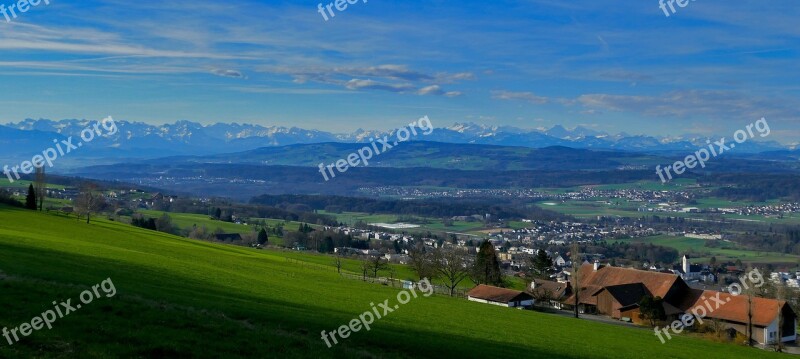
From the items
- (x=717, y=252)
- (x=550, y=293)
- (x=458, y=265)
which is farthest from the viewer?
(x=717, y=252)

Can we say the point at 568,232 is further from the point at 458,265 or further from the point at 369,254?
the point at 458,265

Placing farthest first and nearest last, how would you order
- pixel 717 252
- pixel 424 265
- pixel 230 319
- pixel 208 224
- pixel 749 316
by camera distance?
1. pixel 717 252
2. pixel 208 224
3. pixel 424 265
4. pixel 749 316
5. pixel 230 319

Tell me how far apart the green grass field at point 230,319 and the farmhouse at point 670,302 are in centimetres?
1357

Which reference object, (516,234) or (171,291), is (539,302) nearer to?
(171,291)

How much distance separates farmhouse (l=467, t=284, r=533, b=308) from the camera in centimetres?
5578

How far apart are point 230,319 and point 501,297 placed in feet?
131

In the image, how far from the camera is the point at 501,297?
184 ft

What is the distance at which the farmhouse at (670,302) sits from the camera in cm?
5066

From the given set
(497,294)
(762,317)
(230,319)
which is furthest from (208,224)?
(230,319)

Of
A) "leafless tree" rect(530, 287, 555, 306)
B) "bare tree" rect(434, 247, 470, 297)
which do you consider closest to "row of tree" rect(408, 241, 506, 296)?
"bare tree" rect(434, 247, 470, 297)

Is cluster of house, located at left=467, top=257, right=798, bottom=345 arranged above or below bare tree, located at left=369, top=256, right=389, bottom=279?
below

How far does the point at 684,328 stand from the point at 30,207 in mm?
71942

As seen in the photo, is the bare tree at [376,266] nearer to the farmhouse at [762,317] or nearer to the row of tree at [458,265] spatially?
the row of tree at [458,265]

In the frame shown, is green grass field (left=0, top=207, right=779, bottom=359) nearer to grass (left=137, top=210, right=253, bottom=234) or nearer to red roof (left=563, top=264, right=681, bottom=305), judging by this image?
red roof (left=563, top=264, right=681, bottom=305)
